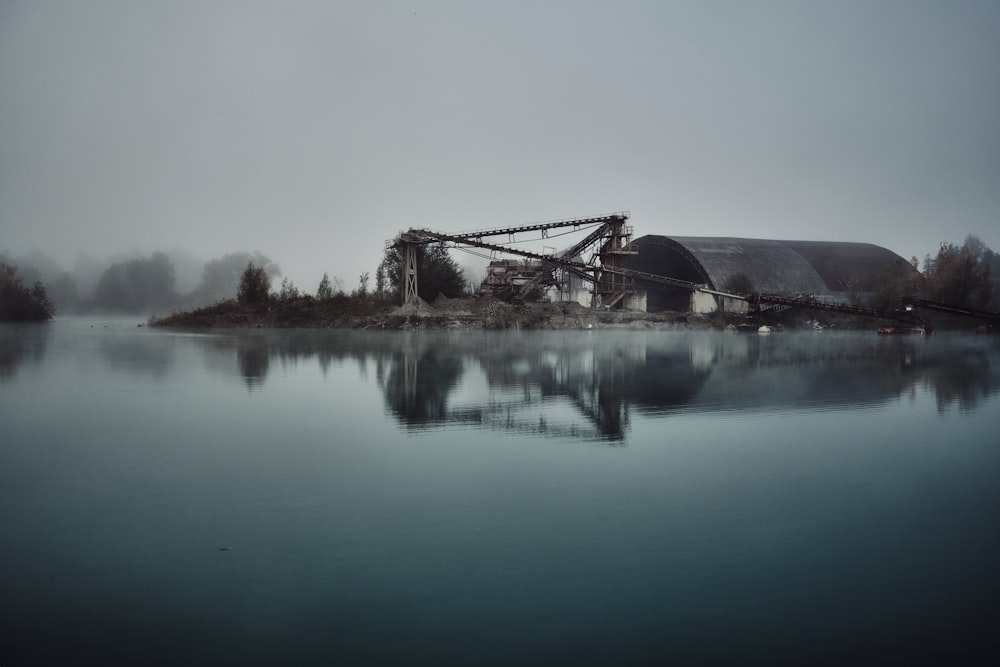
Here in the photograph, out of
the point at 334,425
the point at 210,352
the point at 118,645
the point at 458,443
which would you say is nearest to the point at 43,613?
the point at 118,645

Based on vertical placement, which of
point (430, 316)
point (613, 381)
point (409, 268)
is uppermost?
point (409, 268)

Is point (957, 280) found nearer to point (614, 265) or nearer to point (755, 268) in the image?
point (755, 268)

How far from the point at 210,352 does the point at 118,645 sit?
21.8 m

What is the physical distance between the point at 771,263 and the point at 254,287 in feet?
149

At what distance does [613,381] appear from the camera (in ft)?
→ 49.4

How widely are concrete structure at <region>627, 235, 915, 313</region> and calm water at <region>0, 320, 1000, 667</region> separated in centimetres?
4490

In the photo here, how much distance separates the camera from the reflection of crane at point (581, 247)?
167 feet

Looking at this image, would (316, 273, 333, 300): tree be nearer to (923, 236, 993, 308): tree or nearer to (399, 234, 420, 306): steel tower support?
(399, 234, 420, 306): steel tower support

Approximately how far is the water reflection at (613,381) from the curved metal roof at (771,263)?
3157cm

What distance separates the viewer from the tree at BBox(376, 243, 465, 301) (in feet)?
179

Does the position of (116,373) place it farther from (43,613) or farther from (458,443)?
(43,613)

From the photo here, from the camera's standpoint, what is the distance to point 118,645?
3.50 m

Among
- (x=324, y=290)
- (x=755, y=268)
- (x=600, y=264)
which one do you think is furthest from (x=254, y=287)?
(x=755, y=268)

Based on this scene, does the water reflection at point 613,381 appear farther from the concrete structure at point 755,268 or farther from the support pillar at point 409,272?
the concrete structure at point 755,268
